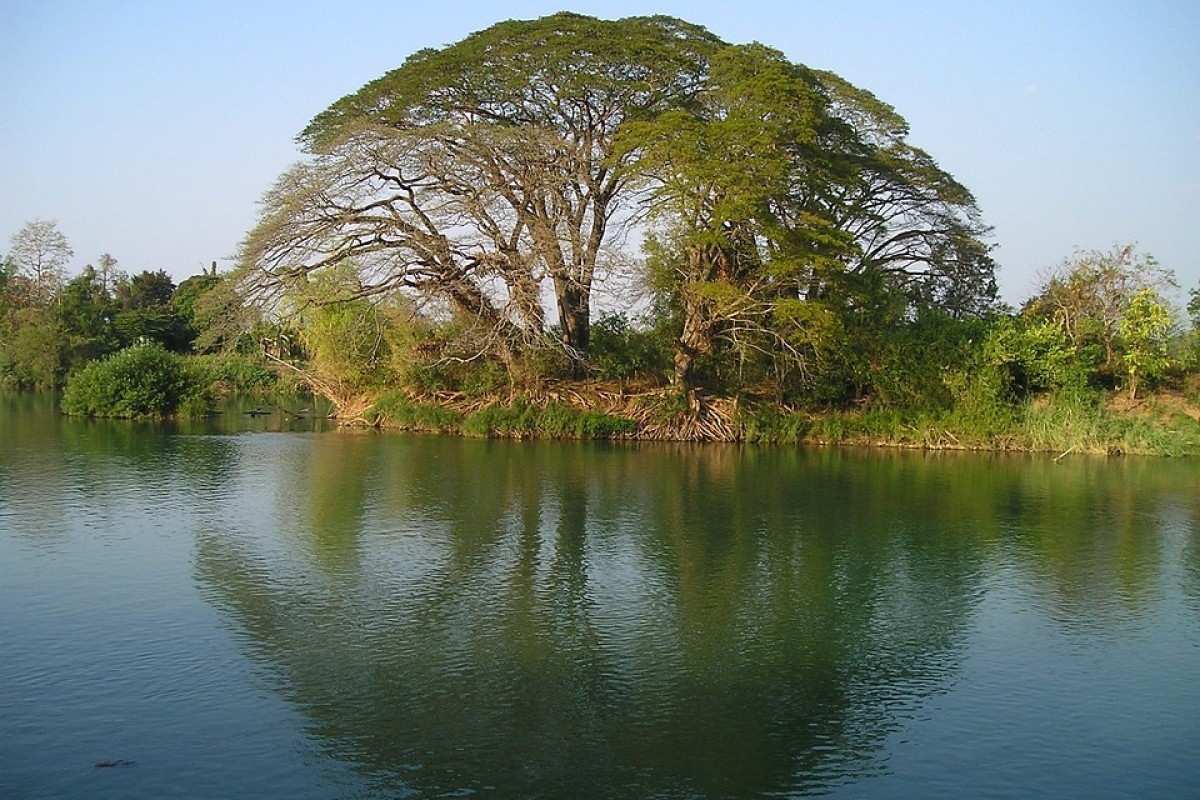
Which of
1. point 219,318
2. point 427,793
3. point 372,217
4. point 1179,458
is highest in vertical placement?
point 372,217

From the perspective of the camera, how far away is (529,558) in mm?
12836

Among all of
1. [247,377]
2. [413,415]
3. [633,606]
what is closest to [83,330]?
[247,377]

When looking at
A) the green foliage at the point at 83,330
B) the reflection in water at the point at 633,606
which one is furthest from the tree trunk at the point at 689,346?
the green foliage at the point at 83,330

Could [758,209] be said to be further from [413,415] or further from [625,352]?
[413,415]

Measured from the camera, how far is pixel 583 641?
961 cm

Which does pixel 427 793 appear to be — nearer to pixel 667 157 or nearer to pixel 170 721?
pixel 170 721

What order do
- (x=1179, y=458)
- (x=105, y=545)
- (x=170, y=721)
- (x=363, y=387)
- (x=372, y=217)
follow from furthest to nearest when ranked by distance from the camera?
(x=363, y=387), (x=372, y=217), (x=1179, y=458), (x=105, y=545), (x=170, y=721)

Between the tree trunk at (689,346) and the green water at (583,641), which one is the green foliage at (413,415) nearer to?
the tree trunk at (689,346)

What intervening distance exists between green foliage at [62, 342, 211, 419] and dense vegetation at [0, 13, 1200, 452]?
0.94 ft

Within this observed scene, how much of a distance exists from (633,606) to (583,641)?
4.37 feet

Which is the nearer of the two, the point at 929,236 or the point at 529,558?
the point at 529,558

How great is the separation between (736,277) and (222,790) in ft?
75.3

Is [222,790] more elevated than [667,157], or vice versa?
[667,157]

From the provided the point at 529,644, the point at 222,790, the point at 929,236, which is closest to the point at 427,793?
the point at 222,790
